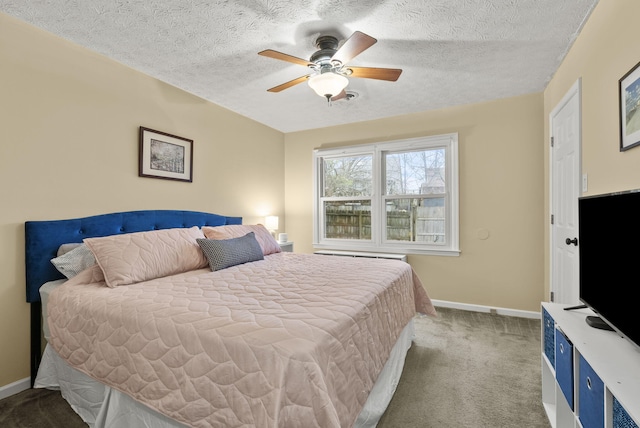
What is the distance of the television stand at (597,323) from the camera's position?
1.38 metres

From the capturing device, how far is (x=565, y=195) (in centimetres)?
260

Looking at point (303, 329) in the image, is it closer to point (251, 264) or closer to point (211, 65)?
point (251, 264)

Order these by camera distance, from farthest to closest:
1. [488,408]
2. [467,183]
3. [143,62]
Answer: [467,183], [143,62], [488,408]

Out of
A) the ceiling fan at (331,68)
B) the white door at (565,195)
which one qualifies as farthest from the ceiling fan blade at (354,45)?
the white door at (565,195)

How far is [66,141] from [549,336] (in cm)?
344

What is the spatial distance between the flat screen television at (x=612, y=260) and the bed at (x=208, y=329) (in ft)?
3.36

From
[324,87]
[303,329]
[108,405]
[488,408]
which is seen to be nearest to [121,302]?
[108,405]

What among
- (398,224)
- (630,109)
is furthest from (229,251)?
(630,109)

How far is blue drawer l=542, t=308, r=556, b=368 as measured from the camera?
1636 millimetres

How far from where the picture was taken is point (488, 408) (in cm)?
183

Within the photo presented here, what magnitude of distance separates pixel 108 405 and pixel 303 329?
1.13 m

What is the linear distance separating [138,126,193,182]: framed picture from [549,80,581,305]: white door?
3403 mm

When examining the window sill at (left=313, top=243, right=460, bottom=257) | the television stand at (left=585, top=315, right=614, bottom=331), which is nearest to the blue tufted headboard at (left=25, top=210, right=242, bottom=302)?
the window sill at (left=313, top=243, right=460, bottom=257)

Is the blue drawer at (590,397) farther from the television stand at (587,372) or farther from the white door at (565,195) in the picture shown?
the white door at (565,195)
